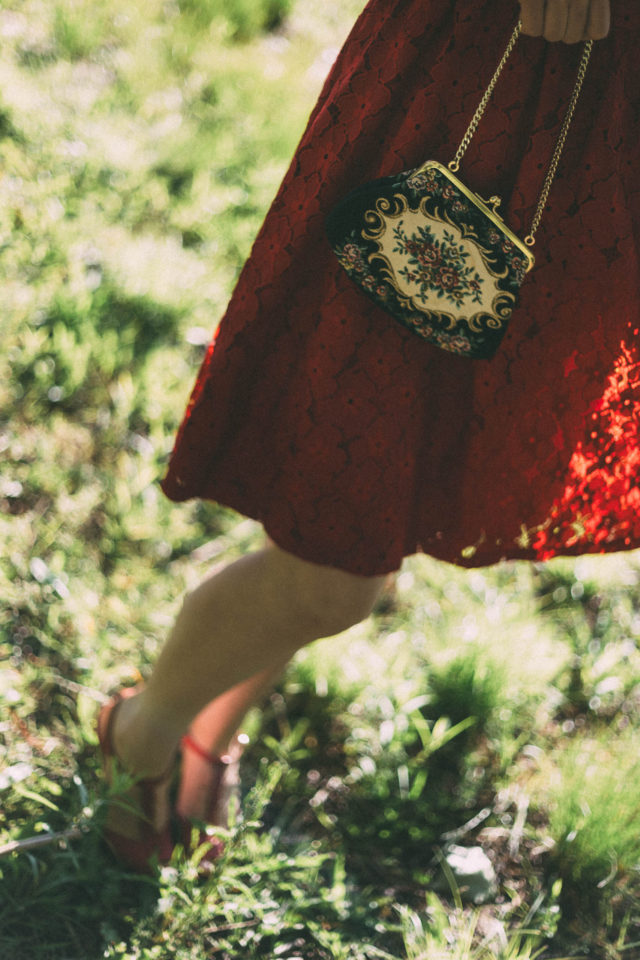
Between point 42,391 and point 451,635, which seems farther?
point 42,391

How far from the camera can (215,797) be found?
1.39m

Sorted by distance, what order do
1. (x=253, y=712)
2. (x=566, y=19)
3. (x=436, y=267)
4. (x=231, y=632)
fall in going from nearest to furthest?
1. (x=566, y=19)
2. (x=436, y=267)
3. (x=231, y=632)
4. (x=253, y=712)

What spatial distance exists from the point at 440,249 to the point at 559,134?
0.53 ft

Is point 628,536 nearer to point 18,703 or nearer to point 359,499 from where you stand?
point 359,499

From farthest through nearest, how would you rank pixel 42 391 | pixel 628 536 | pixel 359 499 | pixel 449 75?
pixel 42 391
pixel 628 536
pixel 359 499
pixel 449 75

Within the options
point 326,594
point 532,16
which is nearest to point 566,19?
point 532,16

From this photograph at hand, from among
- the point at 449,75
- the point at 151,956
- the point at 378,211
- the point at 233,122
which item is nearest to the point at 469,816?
the point at 151,956

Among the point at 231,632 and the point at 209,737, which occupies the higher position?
the point at 231,632

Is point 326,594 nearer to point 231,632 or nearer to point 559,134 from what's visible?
point 231,632

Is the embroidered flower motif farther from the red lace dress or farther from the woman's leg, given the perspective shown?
the woman's leg

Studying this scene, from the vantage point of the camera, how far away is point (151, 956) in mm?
1201

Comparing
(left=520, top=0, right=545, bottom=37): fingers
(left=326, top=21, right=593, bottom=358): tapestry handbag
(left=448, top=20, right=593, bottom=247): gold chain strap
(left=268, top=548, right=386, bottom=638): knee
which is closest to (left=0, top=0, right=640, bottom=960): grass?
(left=268, top=548, right=386, bottom=638): knee

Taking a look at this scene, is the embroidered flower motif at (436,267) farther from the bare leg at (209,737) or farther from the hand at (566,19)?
the bare leg at (209,737)

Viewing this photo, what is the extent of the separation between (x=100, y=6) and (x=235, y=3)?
498mm
